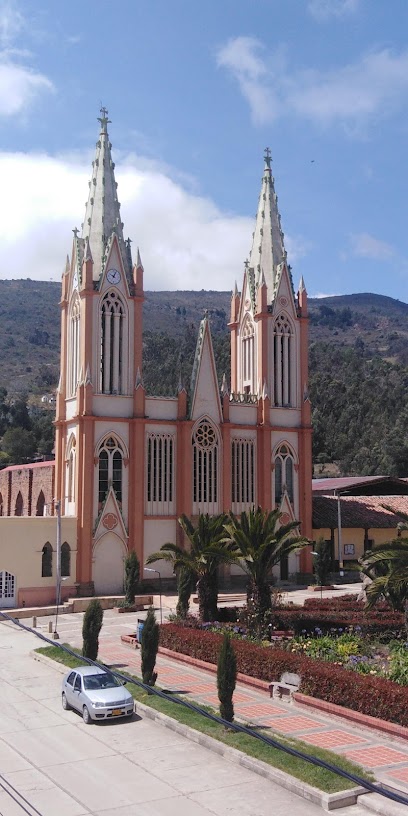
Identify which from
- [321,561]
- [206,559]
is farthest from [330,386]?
[206,559]

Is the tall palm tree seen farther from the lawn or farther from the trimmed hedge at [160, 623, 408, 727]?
the lawn

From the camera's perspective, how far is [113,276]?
139 ft

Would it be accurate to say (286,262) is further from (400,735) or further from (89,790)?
(89,790)

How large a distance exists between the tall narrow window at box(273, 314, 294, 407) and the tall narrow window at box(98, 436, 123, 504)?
966cm

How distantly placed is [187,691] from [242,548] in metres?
7.02

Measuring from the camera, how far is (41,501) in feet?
165

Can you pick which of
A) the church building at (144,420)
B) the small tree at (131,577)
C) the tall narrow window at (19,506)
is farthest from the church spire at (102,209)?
the tall narrow window at (19,506)

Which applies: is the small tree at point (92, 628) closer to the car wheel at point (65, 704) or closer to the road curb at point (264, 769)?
the car wheel at point (65, 704)

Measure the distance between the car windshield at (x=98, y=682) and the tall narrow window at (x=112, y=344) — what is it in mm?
23087

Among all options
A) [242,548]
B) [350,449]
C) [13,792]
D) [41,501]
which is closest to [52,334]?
[350,449]

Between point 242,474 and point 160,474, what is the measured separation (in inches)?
183

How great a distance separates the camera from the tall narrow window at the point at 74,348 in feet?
139

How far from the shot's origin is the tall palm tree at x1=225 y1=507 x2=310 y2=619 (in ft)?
89.4

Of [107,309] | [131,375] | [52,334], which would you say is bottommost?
[131,375]
